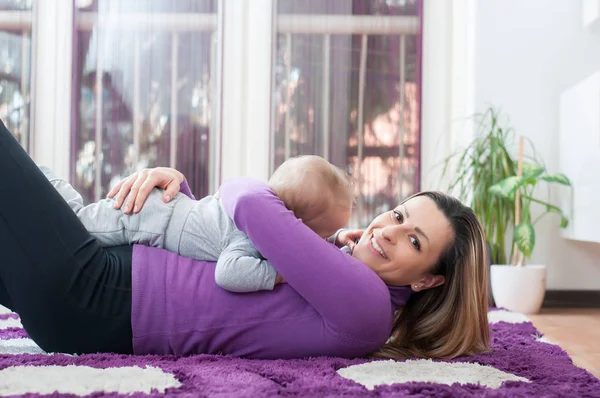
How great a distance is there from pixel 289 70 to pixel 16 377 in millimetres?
2994

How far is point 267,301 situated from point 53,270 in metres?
0.45

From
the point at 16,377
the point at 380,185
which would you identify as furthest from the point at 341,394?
the point at 380,185

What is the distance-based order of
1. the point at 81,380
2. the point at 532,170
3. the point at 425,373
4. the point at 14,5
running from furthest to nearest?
the point at 14,5, the point at 532,170, the point at 425,373, the point at 81,380

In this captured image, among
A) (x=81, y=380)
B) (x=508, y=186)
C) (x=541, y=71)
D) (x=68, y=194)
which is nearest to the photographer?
(x=81, y=380)

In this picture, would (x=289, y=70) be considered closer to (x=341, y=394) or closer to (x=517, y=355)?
(x=517, y=355)

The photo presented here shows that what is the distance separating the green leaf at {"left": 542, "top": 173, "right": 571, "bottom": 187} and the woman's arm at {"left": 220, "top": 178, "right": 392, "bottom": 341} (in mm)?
2081

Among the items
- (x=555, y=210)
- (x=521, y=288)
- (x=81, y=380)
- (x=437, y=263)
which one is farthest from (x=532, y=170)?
(x=81, y=380)

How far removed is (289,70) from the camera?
401 centimetres

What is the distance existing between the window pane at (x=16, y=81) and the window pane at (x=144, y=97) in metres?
0.30

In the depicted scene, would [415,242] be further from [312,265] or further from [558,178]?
[558,178]

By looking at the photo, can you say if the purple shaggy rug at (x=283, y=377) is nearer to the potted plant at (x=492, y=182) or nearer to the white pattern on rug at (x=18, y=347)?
the white pattern on rug at (x=18, y=347)

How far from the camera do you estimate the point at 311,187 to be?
1.56 metres

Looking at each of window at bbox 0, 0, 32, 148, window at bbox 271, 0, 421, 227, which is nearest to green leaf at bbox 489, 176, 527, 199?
window at bbox 271, 0, 421, 227

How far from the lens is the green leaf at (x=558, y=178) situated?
128 inches
